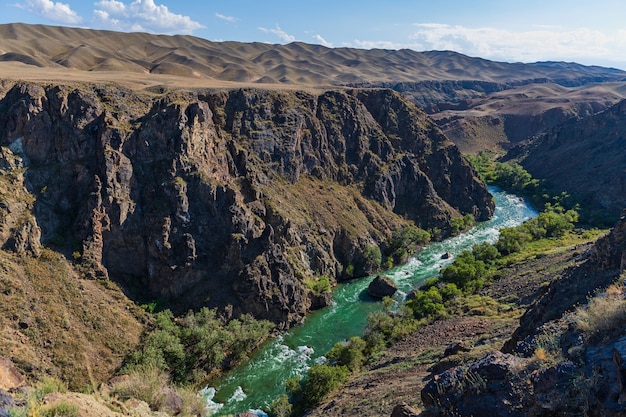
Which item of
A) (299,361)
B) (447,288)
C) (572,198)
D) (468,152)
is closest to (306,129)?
(447,288)

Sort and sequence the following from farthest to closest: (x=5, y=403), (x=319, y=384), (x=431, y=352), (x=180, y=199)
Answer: (x=180, y=199) < (x=431, y=352) < (x=319, y=384) < (x=5, y=403)

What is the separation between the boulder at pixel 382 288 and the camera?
68562 mm

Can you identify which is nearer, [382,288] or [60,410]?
[60,410]

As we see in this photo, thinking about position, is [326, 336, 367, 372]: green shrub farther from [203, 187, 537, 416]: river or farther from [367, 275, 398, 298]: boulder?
[367, 275, 398, 298]: boulder

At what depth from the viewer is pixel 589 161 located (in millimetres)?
126812

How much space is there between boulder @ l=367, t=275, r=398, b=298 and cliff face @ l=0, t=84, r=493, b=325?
8586mm

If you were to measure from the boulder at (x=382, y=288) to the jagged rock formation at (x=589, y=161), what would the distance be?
63.7 meters

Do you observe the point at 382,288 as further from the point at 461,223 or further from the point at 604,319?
the point at 604,319

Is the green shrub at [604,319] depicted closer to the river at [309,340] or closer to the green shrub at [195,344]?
the river at [309,340]

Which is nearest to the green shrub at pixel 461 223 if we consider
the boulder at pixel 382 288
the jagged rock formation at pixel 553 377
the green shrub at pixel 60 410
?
the boulder at pixel 382 288

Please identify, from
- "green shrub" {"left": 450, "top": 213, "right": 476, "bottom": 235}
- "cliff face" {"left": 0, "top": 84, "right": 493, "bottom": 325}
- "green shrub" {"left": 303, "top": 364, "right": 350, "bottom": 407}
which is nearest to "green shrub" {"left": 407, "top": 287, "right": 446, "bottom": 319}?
"cliff face" {"left": 0, "top": 84, "right": 493, "bottom": 325}

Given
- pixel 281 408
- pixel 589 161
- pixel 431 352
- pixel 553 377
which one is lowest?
pixel 281 408

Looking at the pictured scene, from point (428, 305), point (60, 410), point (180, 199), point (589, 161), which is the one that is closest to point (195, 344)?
point (180, 199)

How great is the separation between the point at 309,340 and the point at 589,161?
112m
